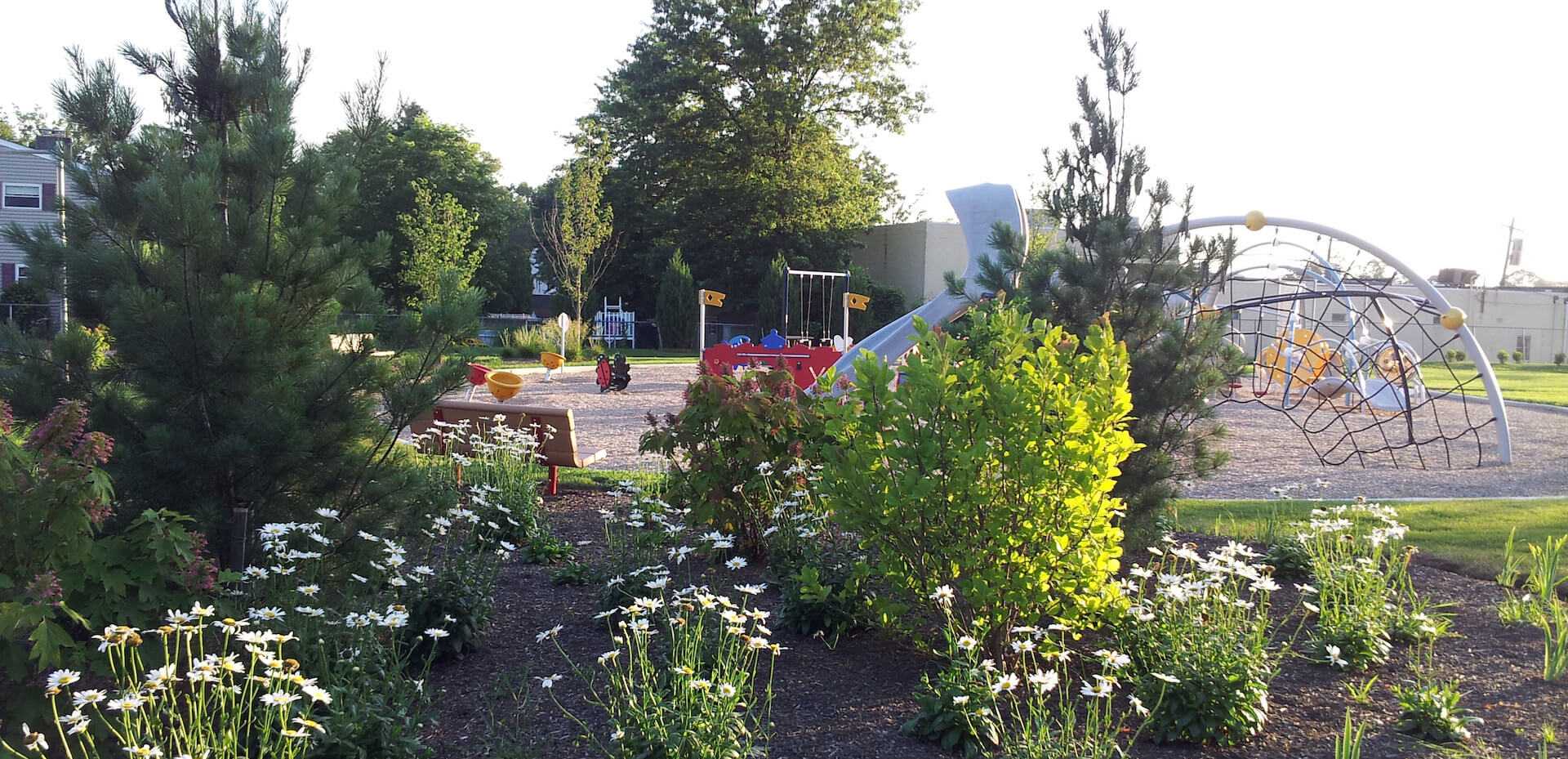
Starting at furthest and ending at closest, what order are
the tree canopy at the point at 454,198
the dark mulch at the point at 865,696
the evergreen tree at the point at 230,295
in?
the tree canopy at the point at 454,198
the evergreen tree at the point at 230,295
the dark mulch at the point at 865,696

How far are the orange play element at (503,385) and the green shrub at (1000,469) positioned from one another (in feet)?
34.6

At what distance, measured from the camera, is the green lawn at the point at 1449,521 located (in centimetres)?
618

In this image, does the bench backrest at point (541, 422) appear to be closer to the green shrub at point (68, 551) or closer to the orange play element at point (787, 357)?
the green shrub at point (68, 551)

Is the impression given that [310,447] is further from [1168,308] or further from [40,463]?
[1168,308]

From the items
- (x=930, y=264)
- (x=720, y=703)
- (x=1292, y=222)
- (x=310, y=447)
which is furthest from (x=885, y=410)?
(x=930, y=264)

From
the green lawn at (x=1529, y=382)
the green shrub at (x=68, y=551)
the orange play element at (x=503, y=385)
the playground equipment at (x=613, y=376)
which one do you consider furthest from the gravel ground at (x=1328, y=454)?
the green shrub at (x=68, y=551)

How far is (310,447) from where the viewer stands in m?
4.04

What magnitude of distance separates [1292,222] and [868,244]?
3221 cm

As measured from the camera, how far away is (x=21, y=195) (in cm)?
3117

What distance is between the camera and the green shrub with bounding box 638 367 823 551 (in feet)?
17.6

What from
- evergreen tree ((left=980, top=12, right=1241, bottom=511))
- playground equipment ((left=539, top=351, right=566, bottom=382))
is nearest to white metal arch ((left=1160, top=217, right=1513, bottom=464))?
evergreen tree ((left=980, top=12, right=1241, bottom=511))

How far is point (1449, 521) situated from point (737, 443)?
5.36 meters

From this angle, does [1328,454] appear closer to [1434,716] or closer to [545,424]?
[545,424]

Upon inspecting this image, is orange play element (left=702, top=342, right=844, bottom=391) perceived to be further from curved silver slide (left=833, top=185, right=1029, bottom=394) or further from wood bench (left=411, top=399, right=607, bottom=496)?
wood bench (left=411, top=399, right=607, bottom=496)
